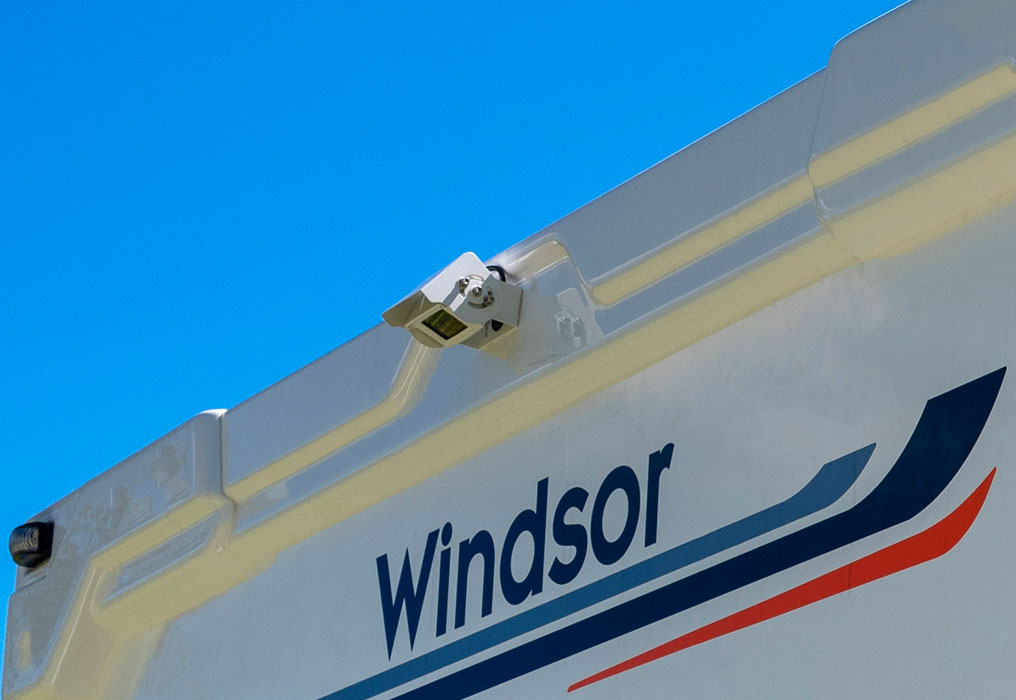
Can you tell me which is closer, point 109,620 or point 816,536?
point 816,536

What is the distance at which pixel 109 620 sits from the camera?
4.25 meters

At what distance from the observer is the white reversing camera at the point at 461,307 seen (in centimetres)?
347

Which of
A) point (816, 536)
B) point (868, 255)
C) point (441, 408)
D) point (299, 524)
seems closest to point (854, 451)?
point (816, 536)

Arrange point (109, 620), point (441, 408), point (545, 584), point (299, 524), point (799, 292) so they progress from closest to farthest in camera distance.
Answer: point (799, 292) → point (545, 584) → point (441, 408) → point (299, 524) → point (109, 620)

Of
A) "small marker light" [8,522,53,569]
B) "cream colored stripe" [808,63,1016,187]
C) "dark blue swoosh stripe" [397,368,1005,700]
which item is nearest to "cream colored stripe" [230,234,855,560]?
"cream colored stripe" [808,63,1016,187]

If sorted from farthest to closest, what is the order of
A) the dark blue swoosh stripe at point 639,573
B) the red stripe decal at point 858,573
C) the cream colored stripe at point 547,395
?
1. the cream colored stripe at point 547,395
2. the dark blue swoosh stripe at point 639,573
3. the red stripe decal at point 858,573

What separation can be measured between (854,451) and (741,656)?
0.39 metres

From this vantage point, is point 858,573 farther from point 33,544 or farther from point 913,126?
point 33,544

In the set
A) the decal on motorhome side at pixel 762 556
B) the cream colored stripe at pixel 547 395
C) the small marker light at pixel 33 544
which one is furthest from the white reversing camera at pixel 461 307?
the small marker light at pixel 33 544

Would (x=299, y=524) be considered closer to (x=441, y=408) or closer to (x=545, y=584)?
(x=441, y=408)

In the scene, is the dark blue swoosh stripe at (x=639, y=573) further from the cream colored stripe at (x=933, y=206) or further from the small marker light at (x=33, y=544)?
the small marker light at (x=33, y=544)

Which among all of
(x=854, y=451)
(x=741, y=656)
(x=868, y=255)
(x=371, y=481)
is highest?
(x=371, y=481)

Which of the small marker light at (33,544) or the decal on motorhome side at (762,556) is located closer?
the decal on motorhome side at (762,556)

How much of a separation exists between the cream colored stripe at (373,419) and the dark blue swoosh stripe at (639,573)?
568 millimetres
